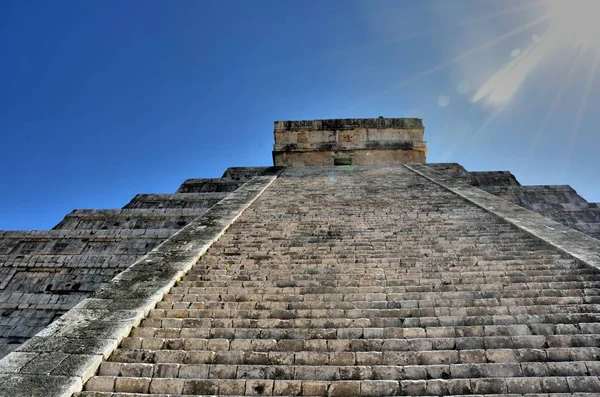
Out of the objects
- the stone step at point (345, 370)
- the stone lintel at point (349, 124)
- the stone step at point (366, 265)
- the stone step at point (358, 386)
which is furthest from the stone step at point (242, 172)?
the stone step at point (358, 386)

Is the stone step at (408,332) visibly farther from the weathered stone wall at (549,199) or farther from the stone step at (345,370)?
the weathered stone wall at (549,199)

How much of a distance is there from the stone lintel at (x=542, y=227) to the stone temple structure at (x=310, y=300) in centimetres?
4

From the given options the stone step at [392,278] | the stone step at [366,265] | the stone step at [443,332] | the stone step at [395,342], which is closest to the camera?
the stone step at [395,342]

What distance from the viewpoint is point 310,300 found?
4320 mm

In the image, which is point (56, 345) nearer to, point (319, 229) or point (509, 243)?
point (319, 229)

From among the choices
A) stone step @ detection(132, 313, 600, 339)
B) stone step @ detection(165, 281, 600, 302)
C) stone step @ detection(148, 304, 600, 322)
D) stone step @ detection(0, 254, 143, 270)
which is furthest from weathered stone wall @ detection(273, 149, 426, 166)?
stone step @ detection(132, 313, 600, 339)

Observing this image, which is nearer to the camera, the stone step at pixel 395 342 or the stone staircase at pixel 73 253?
the stone step at pixel 395 342

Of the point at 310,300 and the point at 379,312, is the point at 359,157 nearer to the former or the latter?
the point at 310,300

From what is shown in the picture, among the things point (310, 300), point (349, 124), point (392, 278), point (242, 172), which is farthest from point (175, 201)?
point (349, 124)

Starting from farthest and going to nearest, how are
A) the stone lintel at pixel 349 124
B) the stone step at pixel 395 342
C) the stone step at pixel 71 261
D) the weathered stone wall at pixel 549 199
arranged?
the stone lintel at pixel 349 124
the weathered stone wall at pixel 549 199
the stone step at pixel 71 261
the stone step at pixel 395 342

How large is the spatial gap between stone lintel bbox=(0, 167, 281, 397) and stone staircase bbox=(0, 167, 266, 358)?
1.80 meters

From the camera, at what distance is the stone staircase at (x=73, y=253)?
6.15 m

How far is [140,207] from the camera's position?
9656 mm

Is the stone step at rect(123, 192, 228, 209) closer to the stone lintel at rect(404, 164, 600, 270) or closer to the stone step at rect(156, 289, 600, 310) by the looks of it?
the stone step at rect(156, 289, 600, 310)
